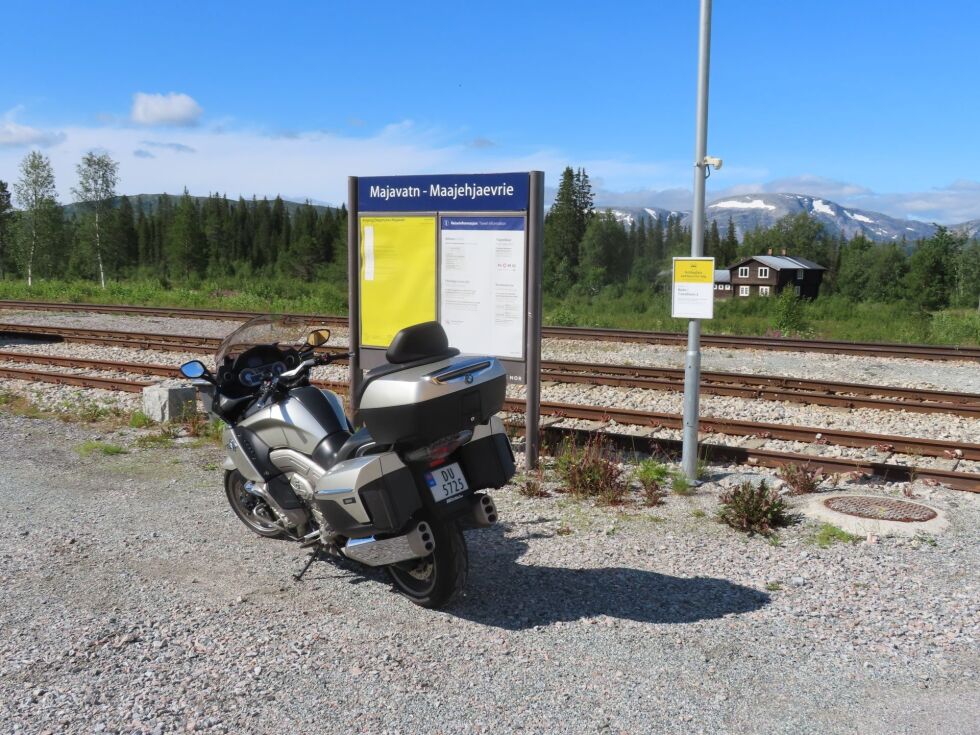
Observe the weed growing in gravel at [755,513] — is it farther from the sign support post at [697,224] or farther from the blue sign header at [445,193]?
the blue sign header at [445,193]

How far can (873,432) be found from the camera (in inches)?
410

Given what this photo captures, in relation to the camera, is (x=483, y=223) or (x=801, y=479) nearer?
(x=801, y=479)

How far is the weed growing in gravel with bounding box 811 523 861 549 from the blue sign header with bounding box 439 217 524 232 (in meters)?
3.77

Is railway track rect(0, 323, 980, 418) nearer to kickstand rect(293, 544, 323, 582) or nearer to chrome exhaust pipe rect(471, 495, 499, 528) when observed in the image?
kickstand rect(293, 544, 323, 582)

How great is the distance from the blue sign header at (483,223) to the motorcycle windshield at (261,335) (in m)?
2.78

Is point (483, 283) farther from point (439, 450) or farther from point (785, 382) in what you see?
point (785, 382)

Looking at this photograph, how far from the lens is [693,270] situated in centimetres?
757

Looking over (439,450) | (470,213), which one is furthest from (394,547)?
(470,213)

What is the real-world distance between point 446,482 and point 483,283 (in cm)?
389

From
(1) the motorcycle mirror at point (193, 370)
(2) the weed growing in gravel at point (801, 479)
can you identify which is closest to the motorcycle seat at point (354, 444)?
(1) the motorcycle mirror at point (193, 370)

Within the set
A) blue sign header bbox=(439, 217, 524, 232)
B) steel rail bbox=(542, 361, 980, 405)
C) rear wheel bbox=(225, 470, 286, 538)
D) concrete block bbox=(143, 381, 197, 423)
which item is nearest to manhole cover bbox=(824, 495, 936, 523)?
blue sign header bbox=(439, 217, 524, 232)

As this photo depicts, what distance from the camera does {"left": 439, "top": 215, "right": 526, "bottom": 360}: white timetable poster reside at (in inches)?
327

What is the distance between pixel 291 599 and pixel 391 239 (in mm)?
4603

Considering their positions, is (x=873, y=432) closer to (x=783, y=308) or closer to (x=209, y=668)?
(x=209, y=668)
